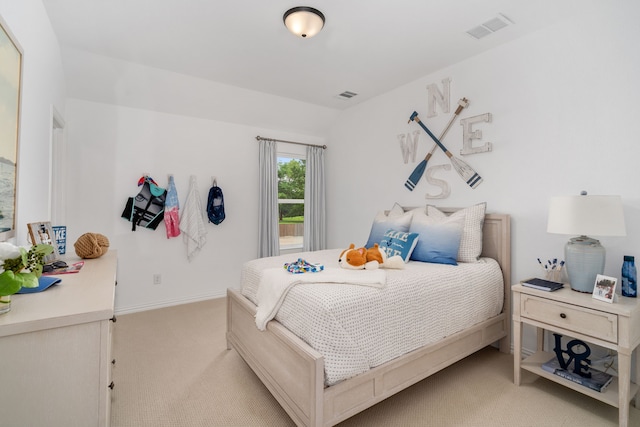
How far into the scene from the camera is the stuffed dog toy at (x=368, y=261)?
7.23 feet

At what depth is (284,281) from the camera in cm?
184

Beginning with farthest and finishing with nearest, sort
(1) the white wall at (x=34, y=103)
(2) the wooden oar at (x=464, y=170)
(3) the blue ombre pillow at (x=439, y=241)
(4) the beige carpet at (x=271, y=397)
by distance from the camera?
(2) the wooden oar at (x=464, y=170), (3) the blue ombre pillow at (x=439, y=241), (4) the beige carpet at (x=271, y=397), (1) the white wall at (x=34, y=103)

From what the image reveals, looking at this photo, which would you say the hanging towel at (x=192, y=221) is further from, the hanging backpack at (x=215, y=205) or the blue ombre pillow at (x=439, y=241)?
the blue ombre pillow at (x=439, y=241)

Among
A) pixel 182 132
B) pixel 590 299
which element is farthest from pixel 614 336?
pixel 182 132

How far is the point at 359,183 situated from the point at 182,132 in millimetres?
2302

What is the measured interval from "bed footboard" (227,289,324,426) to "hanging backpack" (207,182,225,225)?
181 cm

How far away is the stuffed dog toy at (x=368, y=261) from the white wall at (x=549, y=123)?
1.15 meters

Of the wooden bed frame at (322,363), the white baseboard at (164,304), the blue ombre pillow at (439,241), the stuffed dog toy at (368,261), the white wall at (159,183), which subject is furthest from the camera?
the white baseboard at (164,304)

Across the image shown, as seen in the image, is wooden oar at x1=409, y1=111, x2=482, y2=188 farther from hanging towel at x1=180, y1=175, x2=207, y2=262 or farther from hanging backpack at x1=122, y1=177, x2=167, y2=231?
hanging backpack at x1=122, y1=177, x2=167, y2=231

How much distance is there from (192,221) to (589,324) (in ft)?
12.1

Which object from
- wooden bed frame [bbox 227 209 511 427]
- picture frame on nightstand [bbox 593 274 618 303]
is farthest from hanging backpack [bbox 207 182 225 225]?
picture frame on nightstand [bbox 593 274 618 303]

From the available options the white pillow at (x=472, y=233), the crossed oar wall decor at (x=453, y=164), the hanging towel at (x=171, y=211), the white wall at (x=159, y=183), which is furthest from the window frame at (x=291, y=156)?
the white pillow at (x=472, y=233)

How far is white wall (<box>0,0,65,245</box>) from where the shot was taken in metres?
1.64

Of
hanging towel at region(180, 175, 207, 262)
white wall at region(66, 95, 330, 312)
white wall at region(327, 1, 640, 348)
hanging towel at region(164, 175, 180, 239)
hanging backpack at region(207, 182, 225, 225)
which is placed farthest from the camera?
hanging backpack at region(207, 182, 225, 225)
